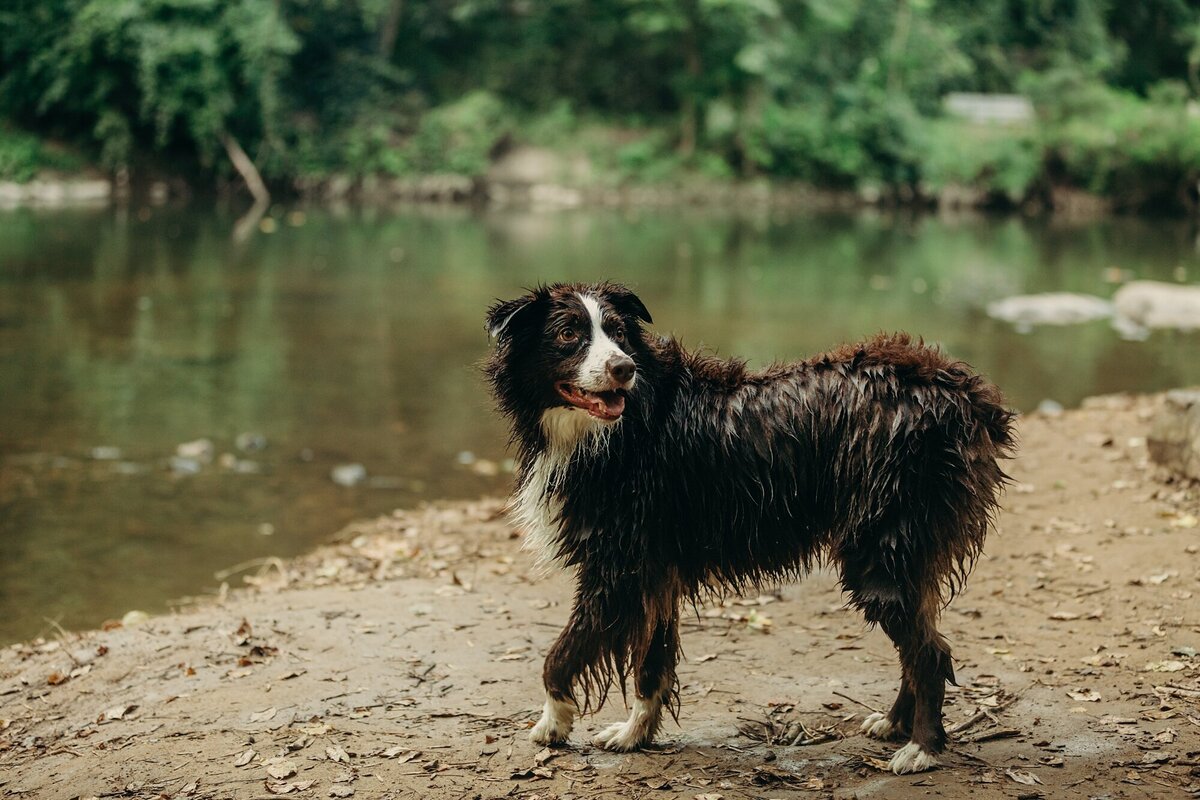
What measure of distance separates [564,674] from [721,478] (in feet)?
3.07

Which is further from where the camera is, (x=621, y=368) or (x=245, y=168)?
(x=245, y=168)

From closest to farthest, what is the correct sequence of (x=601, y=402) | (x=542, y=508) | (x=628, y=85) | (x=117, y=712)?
(x=601, y=402) → (x=542, y=508) → (x=117, y=712) → (x=628, y=85)

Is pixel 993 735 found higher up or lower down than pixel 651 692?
lower down

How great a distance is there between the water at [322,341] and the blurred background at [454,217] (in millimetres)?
61

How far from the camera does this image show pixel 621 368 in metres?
3.96

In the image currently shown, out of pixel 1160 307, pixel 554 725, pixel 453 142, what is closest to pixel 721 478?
pixel 554 725

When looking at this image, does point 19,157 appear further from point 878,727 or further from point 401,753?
point 878,727

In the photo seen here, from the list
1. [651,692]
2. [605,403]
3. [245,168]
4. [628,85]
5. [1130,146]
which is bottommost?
[651,692]

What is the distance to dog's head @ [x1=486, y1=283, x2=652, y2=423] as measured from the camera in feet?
13.2

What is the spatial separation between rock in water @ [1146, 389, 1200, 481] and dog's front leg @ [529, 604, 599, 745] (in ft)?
15.0

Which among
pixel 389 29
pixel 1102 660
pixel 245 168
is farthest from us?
pixel 389 29

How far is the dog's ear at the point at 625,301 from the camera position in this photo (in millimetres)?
4289

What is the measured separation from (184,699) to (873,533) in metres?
3.02

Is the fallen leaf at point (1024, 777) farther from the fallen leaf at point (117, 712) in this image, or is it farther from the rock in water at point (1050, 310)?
the rock in water at point (1050, 310)
